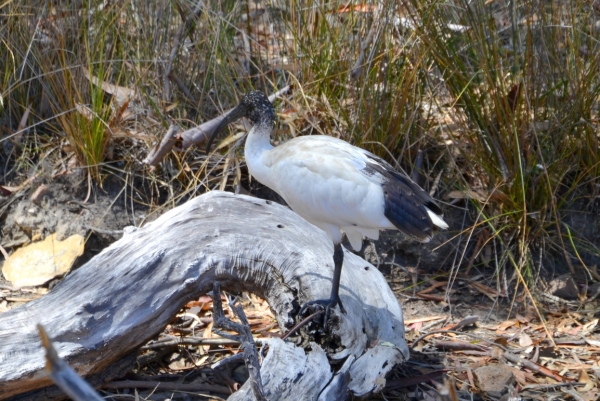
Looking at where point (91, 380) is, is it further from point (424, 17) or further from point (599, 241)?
point (599, 241)

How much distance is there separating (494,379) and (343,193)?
41.5 inches

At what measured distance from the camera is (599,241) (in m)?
4.20

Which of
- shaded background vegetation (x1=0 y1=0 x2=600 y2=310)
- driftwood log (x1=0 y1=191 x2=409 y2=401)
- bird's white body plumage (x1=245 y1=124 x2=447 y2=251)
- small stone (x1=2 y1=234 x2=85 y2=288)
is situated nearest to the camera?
driftwood log (x1=0 y1=191 x2=409 y2=401)

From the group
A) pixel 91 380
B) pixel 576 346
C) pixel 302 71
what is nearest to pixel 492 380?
pixel 576 346

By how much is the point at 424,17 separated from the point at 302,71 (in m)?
0.83

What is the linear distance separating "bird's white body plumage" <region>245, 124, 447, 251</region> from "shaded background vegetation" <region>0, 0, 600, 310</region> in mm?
764

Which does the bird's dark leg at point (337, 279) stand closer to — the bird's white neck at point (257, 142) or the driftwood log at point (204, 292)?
the driftwood log at point (204, 292)

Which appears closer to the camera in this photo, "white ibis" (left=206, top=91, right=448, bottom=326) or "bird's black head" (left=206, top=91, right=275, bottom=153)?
"white ibis" (left=206, top=91, right=448, bottom=326)

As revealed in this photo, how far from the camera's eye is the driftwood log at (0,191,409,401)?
2.93 m

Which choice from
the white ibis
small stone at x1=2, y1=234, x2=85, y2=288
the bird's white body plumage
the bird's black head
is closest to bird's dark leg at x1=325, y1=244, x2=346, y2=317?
the white ibis

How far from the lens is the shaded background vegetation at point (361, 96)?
396cm

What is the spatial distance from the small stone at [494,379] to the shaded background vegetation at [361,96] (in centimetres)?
67

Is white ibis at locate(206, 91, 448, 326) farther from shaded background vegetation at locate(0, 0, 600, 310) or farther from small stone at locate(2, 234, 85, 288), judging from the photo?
small stone at locate(2, 234, 85, 288)

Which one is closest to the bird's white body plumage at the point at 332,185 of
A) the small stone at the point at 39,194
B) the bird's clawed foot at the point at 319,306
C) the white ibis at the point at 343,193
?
the white ibis at the point at 343,193
